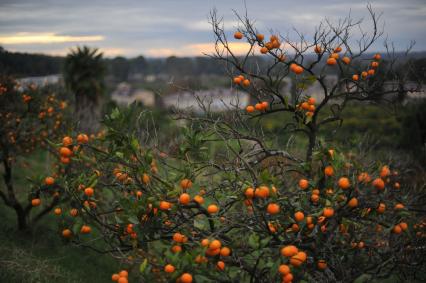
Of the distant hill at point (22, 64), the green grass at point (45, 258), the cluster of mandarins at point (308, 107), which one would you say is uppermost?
the distant hill at point (22, 64)

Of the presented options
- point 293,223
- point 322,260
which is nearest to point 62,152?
point 293,223

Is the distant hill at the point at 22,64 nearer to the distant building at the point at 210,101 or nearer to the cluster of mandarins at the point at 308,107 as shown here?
the distant building at the point at 210,101

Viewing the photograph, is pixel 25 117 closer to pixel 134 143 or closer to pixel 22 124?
pixel 22 124

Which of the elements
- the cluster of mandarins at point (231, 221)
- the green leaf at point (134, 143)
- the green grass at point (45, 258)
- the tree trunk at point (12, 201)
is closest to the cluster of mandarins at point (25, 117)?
the tree trunk at point (12, 201)

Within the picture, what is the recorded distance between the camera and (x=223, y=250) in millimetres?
2787

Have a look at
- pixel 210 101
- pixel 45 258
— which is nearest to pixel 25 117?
pixel 45 258

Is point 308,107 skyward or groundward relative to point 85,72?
groundward

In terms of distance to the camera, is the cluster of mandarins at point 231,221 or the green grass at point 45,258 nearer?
the cluster of mandarins at point 231,221

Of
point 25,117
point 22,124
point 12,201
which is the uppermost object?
point 25,117

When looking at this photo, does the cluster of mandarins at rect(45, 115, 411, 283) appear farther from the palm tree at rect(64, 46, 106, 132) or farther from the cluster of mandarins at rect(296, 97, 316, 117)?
the palm tree at rect(64, 46, 106, 132)

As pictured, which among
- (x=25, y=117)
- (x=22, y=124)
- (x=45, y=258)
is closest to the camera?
(x=45, y=258)

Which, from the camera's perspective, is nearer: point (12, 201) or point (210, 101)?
point (210, 101)

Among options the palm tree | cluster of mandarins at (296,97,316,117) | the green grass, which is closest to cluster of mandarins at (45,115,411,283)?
cluster of mandarins at (296,97,316,117)

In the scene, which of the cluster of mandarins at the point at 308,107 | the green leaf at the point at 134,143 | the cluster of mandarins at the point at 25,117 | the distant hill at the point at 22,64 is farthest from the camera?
the distant hill at the point at 22,64
